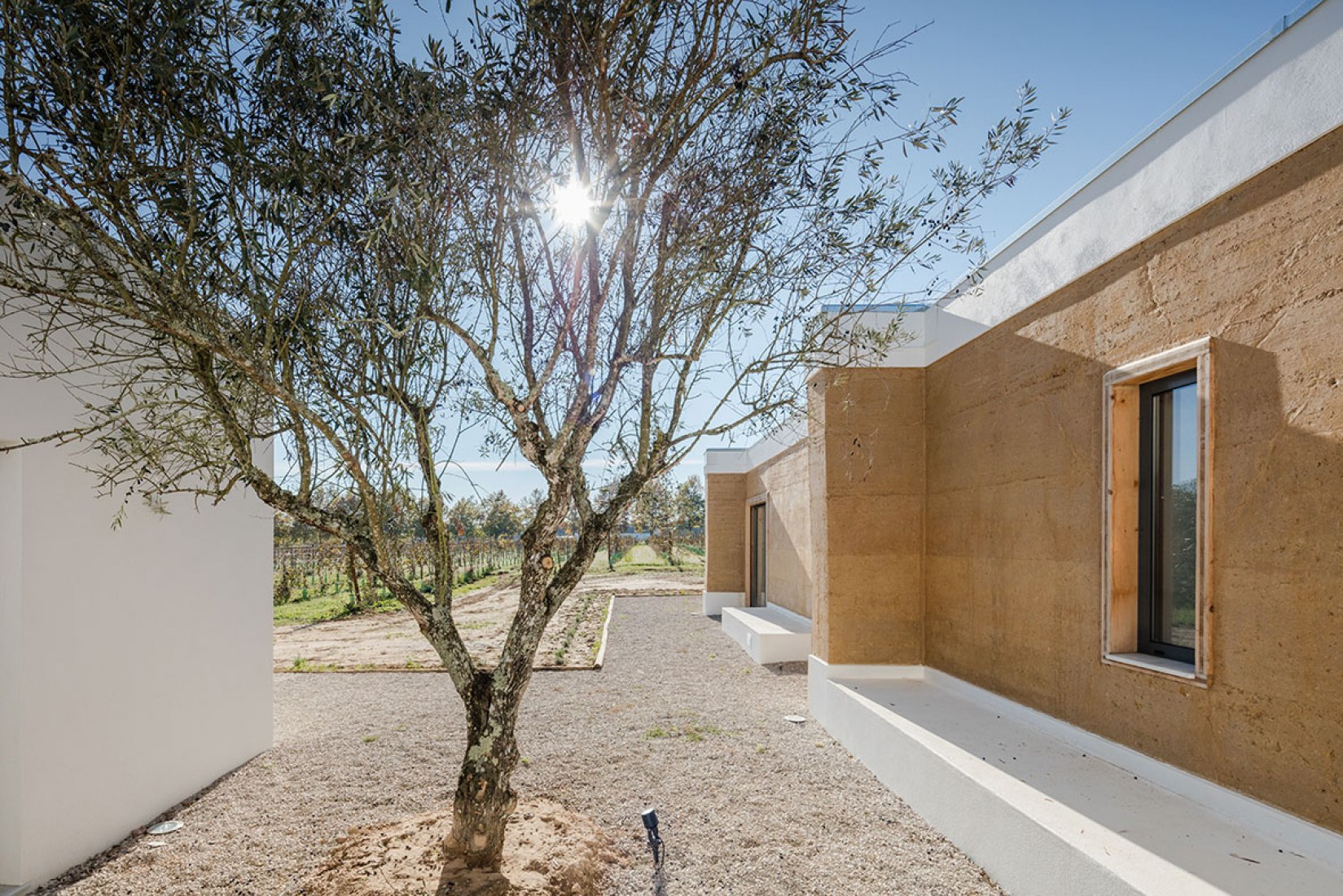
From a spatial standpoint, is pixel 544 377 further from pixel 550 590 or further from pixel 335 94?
pixel 335 94

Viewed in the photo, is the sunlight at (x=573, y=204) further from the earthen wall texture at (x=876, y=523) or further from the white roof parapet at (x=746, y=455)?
the white roof parapet at (x=746, y=455)

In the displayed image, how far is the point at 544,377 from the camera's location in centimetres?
355

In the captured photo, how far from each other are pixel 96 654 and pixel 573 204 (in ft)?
12.2

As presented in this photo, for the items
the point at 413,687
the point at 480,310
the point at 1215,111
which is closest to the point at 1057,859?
the point at 1215,111

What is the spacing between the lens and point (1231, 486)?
3.32 metres

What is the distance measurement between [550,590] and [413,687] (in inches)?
208

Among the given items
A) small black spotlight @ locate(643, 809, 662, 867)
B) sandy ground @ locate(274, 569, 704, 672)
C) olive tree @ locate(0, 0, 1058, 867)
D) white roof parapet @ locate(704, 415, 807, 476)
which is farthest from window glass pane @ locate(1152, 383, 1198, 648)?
white roof parapet @ locate(704, 415, 807, 476)

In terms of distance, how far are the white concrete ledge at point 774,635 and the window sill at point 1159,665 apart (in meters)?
4.90

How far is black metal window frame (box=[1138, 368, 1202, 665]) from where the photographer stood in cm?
402

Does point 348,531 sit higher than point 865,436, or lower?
lower

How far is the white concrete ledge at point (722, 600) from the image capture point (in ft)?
52.0

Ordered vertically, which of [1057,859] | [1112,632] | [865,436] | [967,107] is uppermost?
[967,107]

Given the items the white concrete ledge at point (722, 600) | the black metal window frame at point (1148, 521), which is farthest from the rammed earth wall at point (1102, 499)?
the white concrete ledge at point (722, 600)

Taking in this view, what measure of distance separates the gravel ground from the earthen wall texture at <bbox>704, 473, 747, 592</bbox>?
7.93 meters
